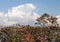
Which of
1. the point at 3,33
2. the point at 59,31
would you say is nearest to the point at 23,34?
the point at 3,33

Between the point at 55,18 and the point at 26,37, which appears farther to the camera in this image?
the point at 55,18

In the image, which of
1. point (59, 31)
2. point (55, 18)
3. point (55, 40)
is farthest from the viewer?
point (55, 18)

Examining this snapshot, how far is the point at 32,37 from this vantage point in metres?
11.3

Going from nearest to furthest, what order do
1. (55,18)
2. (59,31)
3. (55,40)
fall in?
(55,40) → (59,31) → (55,18)

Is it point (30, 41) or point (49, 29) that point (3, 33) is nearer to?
point (30, 41)

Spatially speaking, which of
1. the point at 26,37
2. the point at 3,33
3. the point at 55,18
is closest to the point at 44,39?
the point at 26,37

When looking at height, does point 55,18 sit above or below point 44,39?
above

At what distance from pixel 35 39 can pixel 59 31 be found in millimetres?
1552

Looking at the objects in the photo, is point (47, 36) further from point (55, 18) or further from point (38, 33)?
point (55, 18)

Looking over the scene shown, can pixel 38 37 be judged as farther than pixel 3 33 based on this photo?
No

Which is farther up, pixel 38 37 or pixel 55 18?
pixel 55 18

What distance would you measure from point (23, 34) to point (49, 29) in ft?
5.10

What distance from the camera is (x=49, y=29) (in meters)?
12.0

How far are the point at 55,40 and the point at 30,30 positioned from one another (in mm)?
1739
